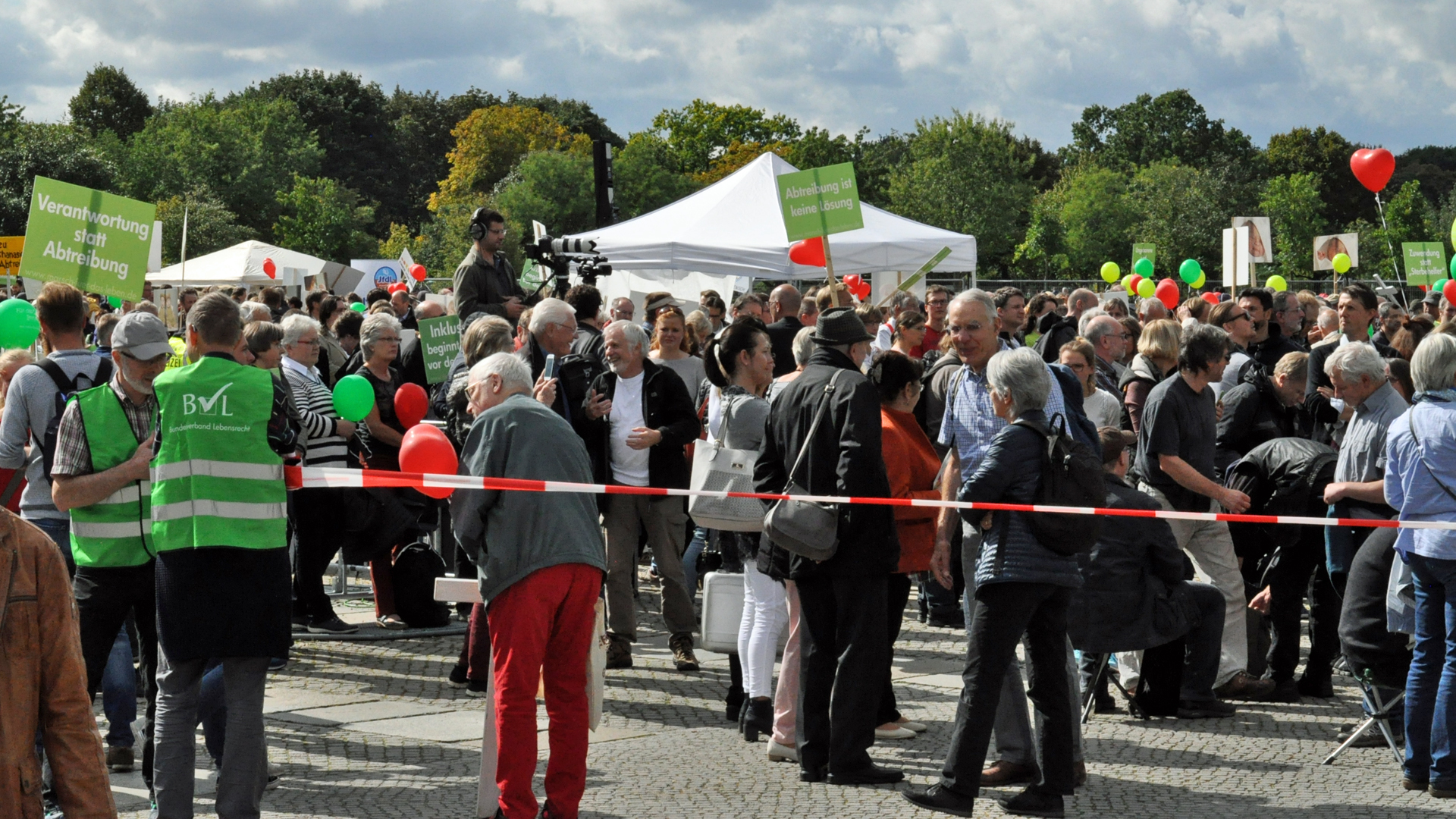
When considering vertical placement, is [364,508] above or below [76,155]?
below

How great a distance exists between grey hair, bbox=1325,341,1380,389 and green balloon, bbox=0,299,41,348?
627cm

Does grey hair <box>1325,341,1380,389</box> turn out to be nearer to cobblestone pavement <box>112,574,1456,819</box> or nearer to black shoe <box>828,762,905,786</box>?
cobblestone pavement <box>112,574,1456,819</box>

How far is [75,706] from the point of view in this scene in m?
2.84

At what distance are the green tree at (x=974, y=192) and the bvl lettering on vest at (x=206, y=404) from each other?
60566 millimetres

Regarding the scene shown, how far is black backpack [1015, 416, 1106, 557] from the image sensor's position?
5539 millimetres

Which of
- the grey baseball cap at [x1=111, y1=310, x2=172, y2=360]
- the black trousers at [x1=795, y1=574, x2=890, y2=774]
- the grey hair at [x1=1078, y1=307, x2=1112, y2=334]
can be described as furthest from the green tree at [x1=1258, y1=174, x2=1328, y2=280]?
the grey baseball cap at [x1=111, y1=310, x2=172, y2=360]

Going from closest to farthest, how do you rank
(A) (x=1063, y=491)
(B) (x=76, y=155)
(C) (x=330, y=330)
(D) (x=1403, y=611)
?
(A) (x=1063, y=491) < (D) (x=1403, y=611) < (C) (x=330, y=330) < (B) (x=76, y=155)

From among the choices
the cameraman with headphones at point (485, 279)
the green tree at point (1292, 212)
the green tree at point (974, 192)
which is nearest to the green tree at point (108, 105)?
the green tree at point (974, 192)

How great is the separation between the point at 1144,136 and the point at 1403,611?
297ft

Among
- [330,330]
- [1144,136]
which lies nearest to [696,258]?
[330,330]

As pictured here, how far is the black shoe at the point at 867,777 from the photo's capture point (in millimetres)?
6152

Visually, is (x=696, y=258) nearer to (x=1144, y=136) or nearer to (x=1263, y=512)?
(x=1263, y=512)

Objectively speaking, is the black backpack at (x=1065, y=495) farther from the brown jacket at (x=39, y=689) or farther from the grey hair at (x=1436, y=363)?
the brown jacket at (x=39, y=689)

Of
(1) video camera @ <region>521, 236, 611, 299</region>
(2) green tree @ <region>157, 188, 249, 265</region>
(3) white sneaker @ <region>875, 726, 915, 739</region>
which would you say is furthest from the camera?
(2) green tree @ <region>157, 188, 249, 265</region>
